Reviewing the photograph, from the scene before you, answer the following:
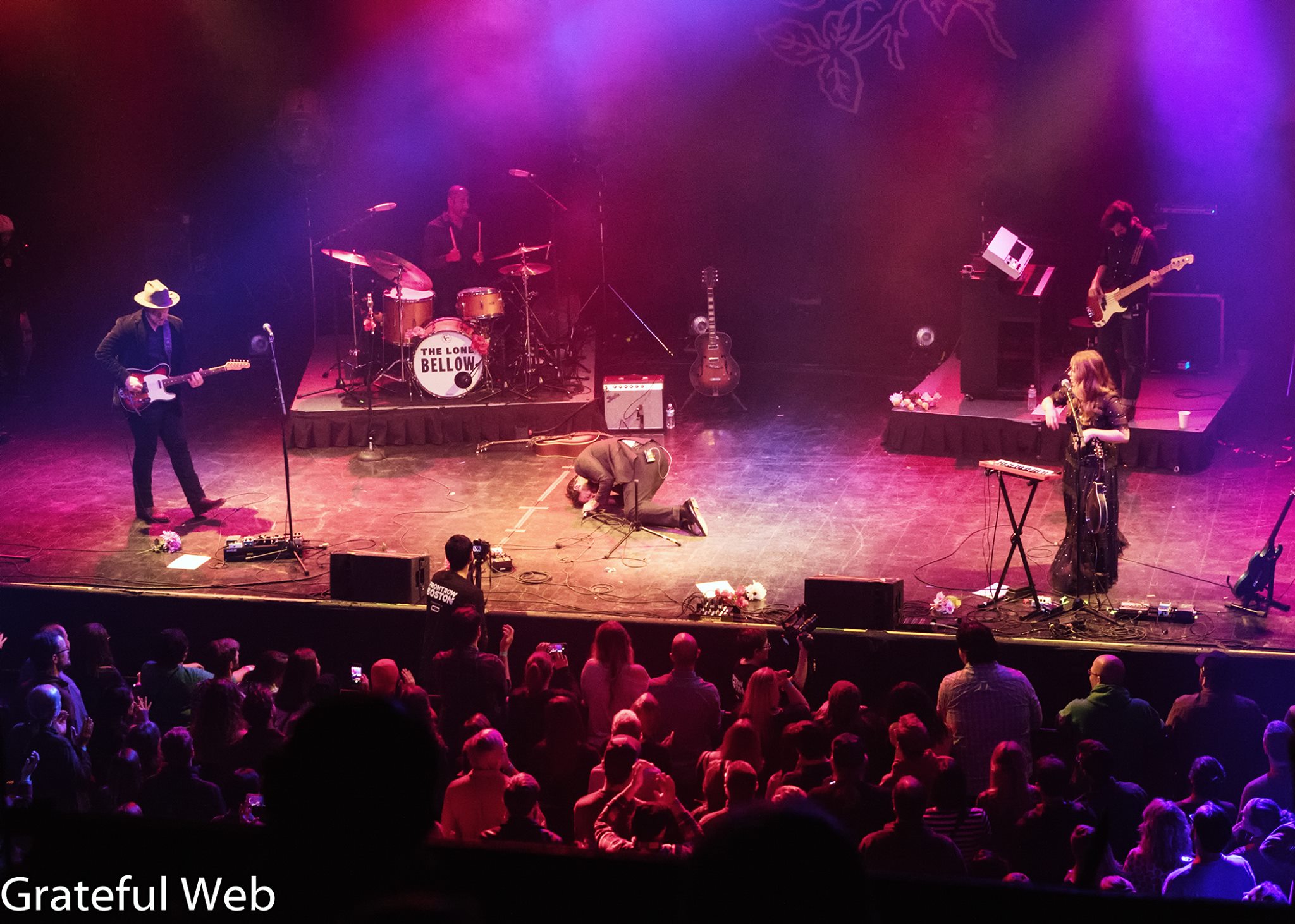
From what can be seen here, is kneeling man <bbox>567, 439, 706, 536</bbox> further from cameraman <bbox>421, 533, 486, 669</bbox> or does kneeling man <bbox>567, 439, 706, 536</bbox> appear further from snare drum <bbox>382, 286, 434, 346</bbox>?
snare drum <bbox>382, 286, 434, 346</bbox>

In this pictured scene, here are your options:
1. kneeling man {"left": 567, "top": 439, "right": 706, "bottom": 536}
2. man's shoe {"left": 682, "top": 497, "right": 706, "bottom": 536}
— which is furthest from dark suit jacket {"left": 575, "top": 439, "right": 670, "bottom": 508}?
man's shoe {"left": 682, "top": 497, "right": 706, "bottom": 536}

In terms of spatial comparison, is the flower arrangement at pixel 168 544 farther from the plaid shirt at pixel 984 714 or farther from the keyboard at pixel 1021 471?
the plaid shirt at pixel 984 714

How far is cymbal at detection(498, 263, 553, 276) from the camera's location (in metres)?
14.0

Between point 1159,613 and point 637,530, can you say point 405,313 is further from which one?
point 1159,613

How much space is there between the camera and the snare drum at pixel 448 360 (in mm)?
13695

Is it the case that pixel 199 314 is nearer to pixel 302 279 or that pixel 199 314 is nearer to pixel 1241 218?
pixel 302 279

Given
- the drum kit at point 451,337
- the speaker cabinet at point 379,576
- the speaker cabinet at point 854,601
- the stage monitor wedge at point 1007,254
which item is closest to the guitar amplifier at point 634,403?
the drum kit at point 451,337

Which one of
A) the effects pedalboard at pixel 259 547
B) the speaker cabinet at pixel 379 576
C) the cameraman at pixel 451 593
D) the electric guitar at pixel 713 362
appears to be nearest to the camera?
the cameraman at pixel 451 593

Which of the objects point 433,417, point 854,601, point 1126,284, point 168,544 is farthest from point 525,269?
point 854,601

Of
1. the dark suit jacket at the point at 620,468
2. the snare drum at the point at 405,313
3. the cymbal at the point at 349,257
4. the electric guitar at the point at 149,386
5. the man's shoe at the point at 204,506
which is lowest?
the man's shoe at the point at 204,506

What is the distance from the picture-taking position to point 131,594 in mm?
9539

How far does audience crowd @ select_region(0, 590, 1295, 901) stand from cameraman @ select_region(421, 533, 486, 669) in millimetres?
69

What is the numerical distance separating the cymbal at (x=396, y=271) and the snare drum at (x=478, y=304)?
41cm

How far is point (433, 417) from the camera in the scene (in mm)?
13797
